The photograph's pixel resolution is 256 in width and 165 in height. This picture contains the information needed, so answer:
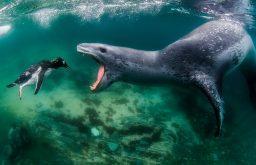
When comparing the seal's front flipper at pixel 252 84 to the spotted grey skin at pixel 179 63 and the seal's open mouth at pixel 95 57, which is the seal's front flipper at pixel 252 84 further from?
→ the seal's open mouth at pixel 95 57

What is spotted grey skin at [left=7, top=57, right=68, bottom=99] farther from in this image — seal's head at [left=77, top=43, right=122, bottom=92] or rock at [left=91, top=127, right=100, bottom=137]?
rock at [left=91, top=127, right=100, bottom=137]

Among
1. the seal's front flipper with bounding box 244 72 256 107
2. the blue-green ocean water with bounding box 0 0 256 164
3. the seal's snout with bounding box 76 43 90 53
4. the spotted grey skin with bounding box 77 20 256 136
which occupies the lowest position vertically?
the blue-green ocean water with bounding box 0 0 256 164

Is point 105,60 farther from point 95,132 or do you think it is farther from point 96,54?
point 95,132

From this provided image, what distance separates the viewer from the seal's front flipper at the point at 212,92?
5.50 metres

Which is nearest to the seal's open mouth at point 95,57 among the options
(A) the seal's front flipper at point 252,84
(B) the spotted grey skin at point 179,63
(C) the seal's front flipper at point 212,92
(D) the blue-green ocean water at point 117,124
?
(B) the spotted grey skin at point 179,63

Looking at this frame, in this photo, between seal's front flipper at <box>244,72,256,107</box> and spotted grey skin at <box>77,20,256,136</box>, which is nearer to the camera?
spotted grey skin at <box>77,20,256,136</box>

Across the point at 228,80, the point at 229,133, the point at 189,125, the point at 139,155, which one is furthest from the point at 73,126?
→ the point at 228,80

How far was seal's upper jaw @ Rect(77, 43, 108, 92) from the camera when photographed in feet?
17.5

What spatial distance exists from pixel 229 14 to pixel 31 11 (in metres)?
7.82

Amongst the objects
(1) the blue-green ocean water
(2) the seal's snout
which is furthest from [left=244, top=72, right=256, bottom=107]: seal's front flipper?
(2) the seal's snout

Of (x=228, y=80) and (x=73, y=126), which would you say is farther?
(x=228, y=80)

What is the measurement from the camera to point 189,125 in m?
7.92

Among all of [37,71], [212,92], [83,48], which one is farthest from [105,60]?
[212,92]

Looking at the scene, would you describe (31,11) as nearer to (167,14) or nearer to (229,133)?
(167,14)
